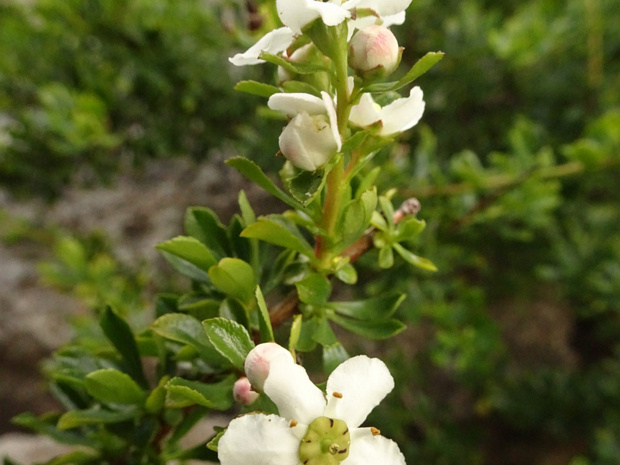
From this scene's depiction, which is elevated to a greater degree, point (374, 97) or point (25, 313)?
point (25, 313)

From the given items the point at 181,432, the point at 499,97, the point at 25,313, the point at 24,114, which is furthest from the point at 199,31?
the point at 25,313

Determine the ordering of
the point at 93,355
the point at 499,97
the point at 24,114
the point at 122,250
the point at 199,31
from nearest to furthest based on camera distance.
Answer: the point at 93,355 < the point at 24,114 < the point at 199,31 < the point at 499,97 < the point at 122,250

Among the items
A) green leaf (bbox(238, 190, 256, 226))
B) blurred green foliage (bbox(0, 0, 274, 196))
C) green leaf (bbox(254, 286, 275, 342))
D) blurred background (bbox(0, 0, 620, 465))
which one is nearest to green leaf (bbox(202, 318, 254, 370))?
green leaf (bbox(254, 286, 275, 342))

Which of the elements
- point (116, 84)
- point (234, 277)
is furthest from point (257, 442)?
point (116, 84)

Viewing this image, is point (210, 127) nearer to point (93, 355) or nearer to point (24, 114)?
point (24, 114)

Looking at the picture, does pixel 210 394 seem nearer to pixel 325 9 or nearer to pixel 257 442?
pixel 257 442

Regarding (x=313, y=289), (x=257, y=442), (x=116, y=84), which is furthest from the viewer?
(x=116, y=84)
